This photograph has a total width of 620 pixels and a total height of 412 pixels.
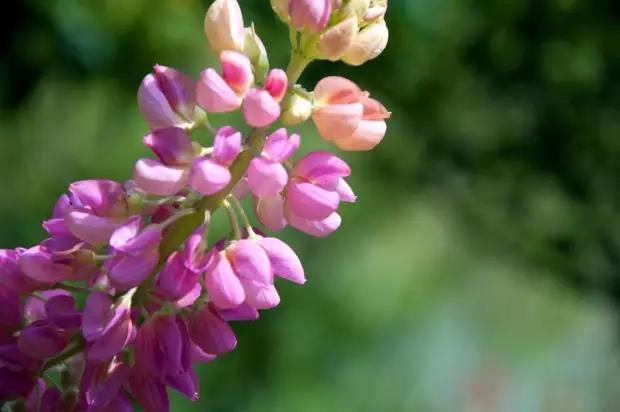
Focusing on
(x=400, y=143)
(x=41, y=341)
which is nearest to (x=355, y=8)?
(x=41, y=341)

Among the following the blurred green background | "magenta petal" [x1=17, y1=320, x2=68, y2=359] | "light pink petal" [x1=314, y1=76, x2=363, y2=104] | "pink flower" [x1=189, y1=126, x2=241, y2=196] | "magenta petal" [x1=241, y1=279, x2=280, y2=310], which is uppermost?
"light pink petal" [x1=314, y1=76, x2=363, y2=104]

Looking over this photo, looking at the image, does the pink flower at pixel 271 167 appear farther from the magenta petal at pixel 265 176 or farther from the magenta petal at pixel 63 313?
the magenta petal at pixel 63 313

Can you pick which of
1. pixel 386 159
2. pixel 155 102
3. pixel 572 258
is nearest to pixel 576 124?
pixel 572 258

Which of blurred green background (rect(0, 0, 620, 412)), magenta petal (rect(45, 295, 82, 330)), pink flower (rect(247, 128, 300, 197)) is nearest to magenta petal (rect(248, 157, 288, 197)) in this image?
pink flower (rect(247, 128, 300, 197))

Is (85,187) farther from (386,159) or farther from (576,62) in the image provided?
(386,159)

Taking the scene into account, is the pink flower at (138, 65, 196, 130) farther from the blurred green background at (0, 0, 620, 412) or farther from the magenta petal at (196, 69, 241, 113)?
the blurred green background at (0, 0, 620, 412)

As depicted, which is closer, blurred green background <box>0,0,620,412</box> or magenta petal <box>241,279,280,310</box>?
magenta petal <box>241,279,280,310</box>
